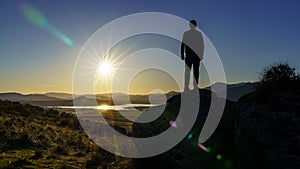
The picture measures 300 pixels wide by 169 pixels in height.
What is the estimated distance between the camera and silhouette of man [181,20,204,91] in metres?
13.7

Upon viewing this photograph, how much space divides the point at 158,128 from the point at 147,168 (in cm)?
161

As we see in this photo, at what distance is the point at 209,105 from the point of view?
1318 centimetres

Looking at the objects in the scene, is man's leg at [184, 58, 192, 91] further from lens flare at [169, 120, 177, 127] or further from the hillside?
lens flare at [169, 120, 177, 127]

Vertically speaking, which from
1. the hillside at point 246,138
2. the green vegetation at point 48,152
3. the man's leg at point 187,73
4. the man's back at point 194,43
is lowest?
the green vegetation at point 48,152

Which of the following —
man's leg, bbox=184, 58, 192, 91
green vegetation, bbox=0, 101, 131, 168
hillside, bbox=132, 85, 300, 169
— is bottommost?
green vegetation, bbox=0, 101, 131, 168

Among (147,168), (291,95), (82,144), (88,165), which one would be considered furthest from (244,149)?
(82,144)

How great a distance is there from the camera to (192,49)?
13656mm

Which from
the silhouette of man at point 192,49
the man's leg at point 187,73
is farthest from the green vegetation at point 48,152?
the silhouette of man at point 192,49

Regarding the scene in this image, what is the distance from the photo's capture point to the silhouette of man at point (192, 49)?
13.7m

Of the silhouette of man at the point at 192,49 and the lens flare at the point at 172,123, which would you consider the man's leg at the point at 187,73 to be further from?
the lens flare at the point at 172,123

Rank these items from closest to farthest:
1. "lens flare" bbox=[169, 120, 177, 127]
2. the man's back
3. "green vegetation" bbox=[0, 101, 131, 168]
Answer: "lens flare" bbox=[169, 120, 177, 127] → the man's back → "green vegetation" bbox=[0, 101, 131, 168]

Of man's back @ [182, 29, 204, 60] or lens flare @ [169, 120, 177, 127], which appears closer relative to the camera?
lens flare @ [169, 120, 177, 127]

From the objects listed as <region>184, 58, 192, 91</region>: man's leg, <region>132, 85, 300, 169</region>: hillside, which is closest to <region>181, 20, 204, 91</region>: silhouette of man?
<region>184, 58, 192, 91</region>: man's leg

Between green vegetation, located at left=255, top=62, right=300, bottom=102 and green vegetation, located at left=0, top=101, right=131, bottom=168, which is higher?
green vegetation, located at left=255, top=62, right=300, bottom=102
